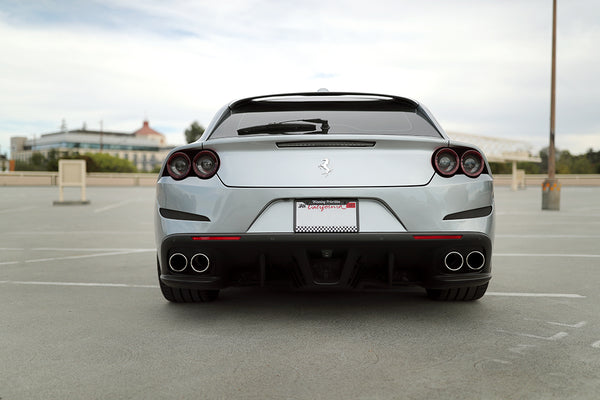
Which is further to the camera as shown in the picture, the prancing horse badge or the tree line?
the tree line

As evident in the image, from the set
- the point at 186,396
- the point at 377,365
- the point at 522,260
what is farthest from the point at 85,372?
the point at 522,260

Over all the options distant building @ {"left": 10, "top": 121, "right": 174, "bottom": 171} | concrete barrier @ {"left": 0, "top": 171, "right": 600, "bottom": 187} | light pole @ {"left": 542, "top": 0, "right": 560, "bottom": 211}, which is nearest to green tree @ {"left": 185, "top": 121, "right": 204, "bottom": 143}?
distant building @ {"left": 10, "top": 121, "right": 174, "bottom": 171}

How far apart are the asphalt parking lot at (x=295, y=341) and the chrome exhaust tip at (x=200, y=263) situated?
1.21 feet

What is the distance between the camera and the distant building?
477ft

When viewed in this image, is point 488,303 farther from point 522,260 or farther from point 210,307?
point 522,260

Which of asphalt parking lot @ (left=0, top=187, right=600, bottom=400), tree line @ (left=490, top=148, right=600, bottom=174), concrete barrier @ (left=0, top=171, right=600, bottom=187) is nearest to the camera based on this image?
asphalt parking lot @ (left=0, top=187, right=600, bottom=400)

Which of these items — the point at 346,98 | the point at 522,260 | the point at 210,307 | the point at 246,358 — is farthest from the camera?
the point at 522,260

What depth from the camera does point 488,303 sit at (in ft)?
14.3

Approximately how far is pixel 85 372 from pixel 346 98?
274 centimetres

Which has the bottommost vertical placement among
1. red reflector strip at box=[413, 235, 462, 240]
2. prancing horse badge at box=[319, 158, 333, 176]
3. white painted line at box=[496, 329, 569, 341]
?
white painted line at box=[496, 329, 569, 341]

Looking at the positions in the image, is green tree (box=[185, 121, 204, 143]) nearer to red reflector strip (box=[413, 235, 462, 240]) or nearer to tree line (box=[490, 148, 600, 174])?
tree line (box=[490, 148, 600, 174])

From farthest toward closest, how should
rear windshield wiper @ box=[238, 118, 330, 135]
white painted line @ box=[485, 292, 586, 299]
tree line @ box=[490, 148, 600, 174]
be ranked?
tree line @ box=[490, 148, 600, 174] < white painted line @ box=[485, 292, 586, 299] < rear windshield wiper @ box=[238, 118, 330, 135]

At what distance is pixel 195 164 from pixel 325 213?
2.82 ft

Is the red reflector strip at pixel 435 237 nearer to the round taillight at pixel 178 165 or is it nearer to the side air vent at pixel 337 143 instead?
the side air vent at pixel 337 143
